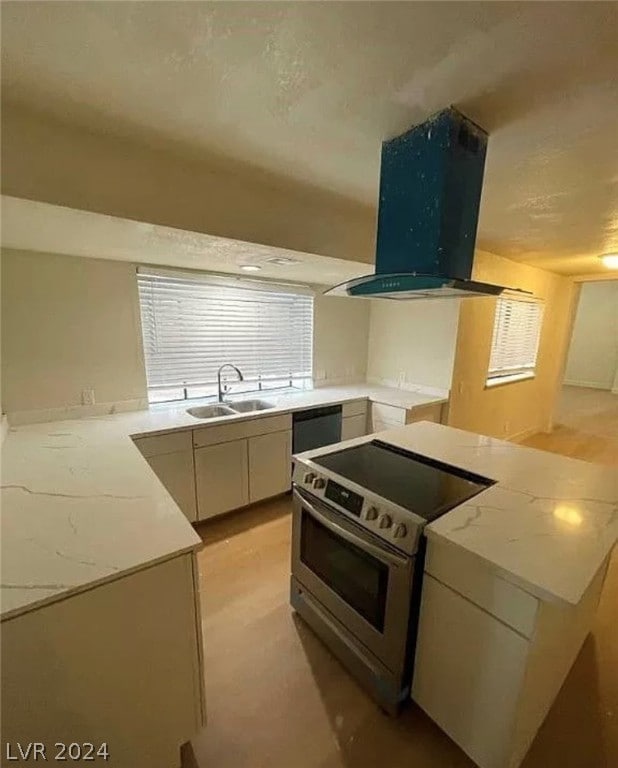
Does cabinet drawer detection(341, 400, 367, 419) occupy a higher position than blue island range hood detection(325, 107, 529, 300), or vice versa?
blue island range hood detection(325, 107, 529, 300)

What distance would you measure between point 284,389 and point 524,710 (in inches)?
Result: 109

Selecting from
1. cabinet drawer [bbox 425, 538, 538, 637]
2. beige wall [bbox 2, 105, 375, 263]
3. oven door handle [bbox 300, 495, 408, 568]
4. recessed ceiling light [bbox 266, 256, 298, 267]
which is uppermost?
beige wall [bbox 2, 105, 375, 263]

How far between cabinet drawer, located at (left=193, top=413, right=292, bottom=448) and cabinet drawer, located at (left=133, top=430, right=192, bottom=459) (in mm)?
61

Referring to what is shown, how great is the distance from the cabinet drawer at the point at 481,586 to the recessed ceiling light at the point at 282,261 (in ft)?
5.96

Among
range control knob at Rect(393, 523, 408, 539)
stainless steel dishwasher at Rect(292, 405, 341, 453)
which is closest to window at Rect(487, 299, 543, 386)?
stainless steel dishwasher at Rect(292, 405, 341, 453)

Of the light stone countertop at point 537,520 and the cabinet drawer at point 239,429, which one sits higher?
the light stone countertop at point 537,520

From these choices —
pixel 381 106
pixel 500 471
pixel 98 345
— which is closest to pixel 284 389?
pixel 98 345

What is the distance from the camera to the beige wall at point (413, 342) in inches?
127

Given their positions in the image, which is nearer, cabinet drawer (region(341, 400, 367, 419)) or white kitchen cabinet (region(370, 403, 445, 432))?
→ white kitchen cabinet (region(370, 403, 445, 432))

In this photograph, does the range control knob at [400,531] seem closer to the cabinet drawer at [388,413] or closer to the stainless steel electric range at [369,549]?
the stainless steel electric range at [369,549]

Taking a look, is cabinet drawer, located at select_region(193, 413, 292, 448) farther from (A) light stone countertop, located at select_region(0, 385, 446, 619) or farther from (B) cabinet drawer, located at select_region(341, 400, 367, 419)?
(B) cabinet drawer, located at select_region(341, 400, 367, 419)

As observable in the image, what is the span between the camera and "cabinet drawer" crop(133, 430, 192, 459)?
214 cm

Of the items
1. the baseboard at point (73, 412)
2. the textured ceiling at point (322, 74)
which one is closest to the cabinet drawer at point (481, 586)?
the textured ceiling at point (322, 74)

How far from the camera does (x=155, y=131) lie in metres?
1.31
